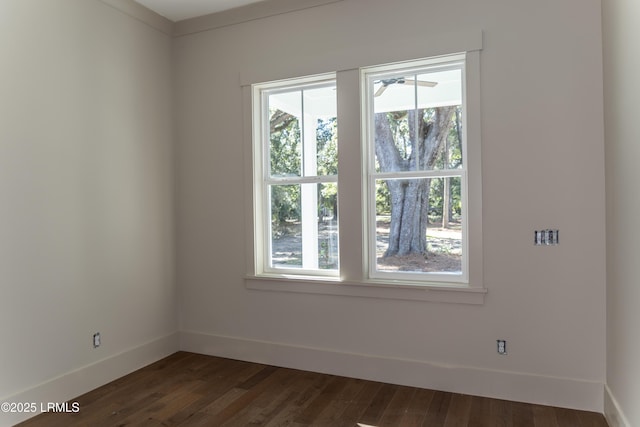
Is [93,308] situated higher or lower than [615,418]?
higher

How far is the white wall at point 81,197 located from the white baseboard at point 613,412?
11.3 feet

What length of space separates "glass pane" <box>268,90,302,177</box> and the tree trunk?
0.73 metres

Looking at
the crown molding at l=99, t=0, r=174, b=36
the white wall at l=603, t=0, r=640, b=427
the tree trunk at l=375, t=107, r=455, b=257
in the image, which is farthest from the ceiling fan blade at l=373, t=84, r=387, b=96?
the crown molding at l=99, t=0, r=174, b=36

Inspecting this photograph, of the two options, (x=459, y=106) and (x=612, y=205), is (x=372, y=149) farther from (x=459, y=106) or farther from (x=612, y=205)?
(x=612, y=205)

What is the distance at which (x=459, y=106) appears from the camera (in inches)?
127

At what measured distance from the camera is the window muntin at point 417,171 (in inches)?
127

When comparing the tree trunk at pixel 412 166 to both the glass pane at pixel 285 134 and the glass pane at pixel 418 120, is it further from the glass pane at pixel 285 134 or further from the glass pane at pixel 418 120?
the glass pane at pixel 285 134

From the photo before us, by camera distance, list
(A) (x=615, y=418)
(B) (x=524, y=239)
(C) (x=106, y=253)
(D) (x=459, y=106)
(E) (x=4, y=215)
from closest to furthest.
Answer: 1. (A) (x=615, y=418)
2. (E) (x=4, y=215)
3. (B) (x=524, y=239)
4. (D) (x=459, y=106)
5. (C) (x=106, y=253)

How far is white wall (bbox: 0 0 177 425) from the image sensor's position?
279 cm

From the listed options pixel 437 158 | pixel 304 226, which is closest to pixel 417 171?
pixel 437 158

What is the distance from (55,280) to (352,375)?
2293 millimetres

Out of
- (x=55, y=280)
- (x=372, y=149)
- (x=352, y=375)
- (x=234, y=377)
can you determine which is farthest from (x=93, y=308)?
(x=372, y=149)

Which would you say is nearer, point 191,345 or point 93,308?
point 93,308

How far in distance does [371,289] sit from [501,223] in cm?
107
